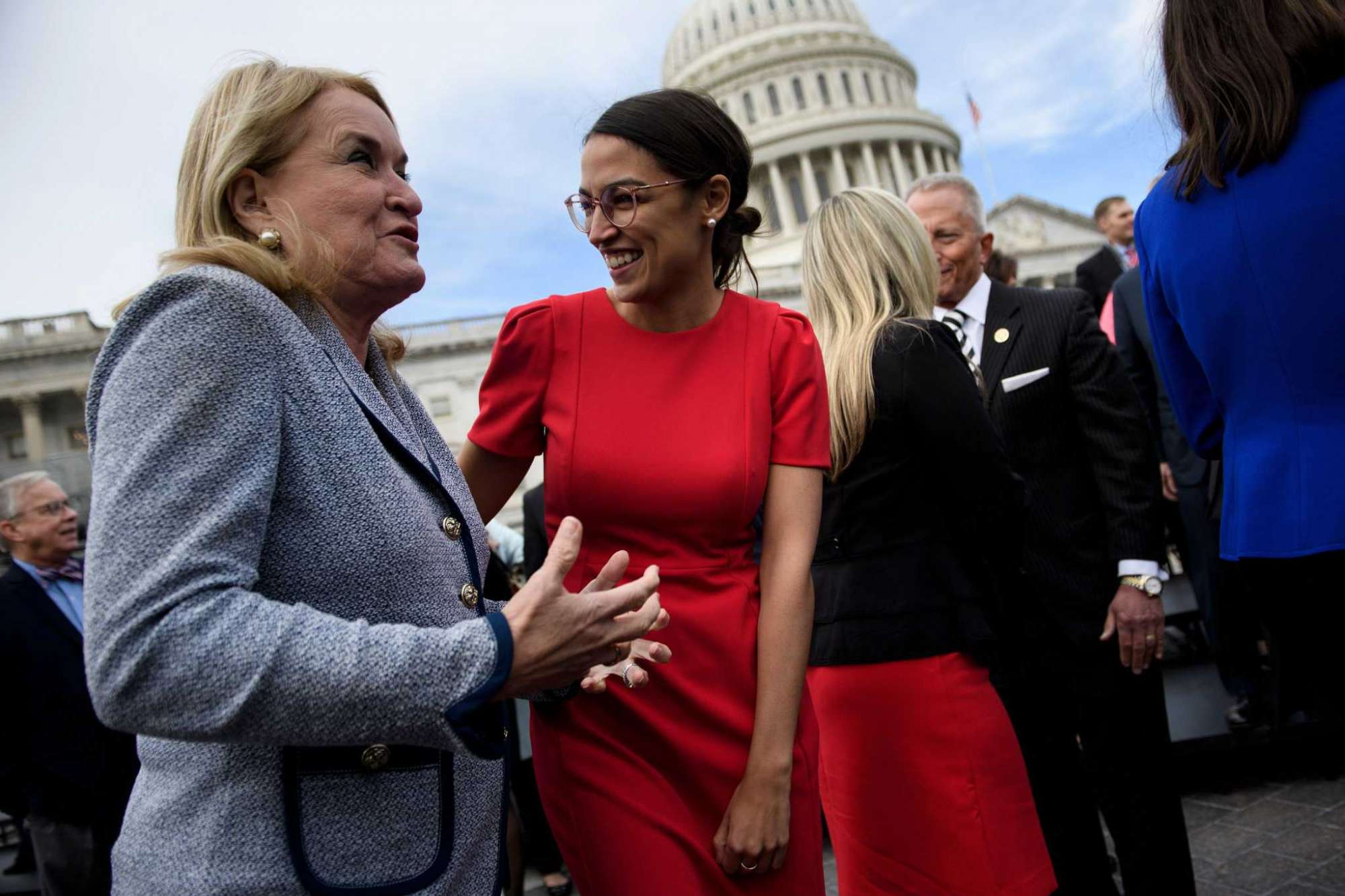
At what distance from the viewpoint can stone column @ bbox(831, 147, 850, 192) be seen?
2480 inches

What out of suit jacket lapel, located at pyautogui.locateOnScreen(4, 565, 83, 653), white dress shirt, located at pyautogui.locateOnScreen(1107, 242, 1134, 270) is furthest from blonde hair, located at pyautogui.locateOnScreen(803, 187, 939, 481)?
white dress shirt, located at pyautogui.locateOnScreen(1107, 242, 1134, 270)

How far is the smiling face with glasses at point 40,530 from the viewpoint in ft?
18.1

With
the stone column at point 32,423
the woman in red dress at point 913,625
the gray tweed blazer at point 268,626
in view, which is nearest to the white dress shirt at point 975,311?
the woman in red dress at point 913,625

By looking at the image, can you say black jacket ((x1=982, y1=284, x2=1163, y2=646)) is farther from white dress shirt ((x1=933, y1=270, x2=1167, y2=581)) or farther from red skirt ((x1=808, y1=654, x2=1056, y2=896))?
red skirt ((x1=808, y1=654, x2=1056, y2=896))

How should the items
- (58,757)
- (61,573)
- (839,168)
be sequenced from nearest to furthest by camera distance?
(58,757) < (61,573) < (839,168)

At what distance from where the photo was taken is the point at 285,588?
137cm

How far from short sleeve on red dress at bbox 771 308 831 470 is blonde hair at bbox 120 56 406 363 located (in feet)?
3.21

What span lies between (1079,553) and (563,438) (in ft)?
7.03

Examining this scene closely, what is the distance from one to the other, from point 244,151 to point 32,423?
152 ft

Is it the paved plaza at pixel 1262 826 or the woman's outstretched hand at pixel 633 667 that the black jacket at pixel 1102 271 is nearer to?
the paved plaza at pixel 1262 826

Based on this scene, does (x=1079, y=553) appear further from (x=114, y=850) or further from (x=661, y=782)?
(x=114, y=850)

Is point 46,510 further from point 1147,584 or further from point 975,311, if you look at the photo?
point 1147,584

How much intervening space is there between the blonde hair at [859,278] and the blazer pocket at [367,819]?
5.24 feet

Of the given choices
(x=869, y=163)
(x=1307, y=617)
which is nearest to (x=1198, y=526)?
(x=1307, y=617)
